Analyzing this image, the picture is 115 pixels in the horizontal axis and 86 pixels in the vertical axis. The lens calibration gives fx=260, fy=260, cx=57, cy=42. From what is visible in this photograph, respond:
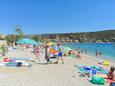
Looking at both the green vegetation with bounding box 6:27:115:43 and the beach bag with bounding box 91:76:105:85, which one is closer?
the beach bag with bounding box 91:76:105:85

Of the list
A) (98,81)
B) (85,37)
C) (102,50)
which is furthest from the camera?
(85,37)

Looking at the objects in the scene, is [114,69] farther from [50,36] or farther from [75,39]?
[75,39]

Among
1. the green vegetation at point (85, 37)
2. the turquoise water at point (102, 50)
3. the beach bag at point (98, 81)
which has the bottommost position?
the turquoise water at point (102, 50)

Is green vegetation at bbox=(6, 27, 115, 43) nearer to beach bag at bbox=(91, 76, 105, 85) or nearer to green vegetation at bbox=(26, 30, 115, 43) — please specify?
green vegetation at bbox=(26, 30, 115, 43)

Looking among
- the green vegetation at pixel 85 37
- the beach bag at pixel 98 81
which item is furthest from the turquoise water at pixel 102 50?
the green vegetation at pixel 85 37

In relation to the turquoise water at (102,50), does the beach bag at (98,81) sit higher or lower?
higher

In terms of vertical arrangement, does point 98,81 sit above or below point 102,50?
above

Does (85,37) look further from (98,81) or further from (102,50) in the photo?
(98,81)

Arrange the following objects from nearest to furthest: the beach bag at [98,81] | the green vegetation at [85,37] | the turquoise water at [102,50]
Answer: the beach bag at [98,81]
the turquoise water at [102,50]
the green vegetation at [85,37]

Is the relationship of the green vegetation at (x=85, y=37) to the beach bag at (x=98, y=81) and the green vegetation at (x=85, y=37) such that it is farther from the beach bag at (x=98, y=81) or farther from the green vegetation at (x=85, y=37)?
the beach bag at (x=98, y=81)

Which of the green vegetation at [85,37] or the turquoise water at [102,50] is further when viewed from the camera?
the green vegetation at [85,37]

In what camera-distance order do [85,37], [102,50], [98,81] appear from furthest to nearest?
[85,37] < [102,50] < [98,81]

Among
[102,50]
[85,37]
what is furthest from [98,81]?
[85,37]

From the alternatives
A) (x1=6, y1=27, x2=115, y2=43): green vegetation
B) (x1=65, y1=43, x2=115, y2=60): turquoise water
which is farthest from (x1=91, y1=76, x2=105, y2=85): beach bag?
(x1=6, y1=27, x2=115, y2=43): green vegetation
